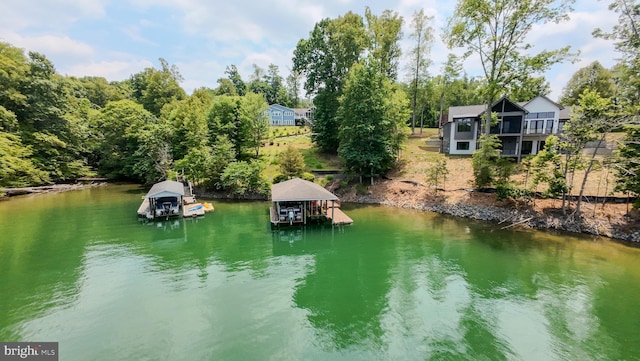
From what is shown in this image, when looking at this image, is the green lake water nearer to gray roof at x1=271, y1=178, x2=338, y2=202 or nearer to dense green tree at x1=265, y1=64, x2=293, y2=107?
gray roof at x1=271, y1=178, x2=338, y2=202

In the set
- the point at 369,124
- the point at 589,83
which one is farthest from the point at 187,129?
the point at 589,83

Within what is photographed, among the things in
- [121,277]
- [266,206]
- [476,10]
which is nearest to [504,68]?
[476,10]

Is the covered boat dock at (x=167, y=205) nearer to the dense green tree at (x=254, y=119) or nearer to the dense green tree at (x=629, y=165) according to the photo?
the dense green tree at (x=254, y=119)

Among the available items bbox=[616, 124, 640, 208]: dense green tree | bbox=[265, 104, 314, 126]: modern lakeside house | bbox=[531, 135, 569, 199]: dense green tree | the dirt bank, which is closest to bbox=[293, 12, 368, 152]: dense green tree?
the dirt bank

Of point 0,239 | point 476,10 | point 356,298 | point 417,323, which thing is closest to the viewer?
point 417,323

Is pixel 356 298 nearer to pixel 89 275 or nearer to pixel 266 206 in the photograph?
pixel 89 275

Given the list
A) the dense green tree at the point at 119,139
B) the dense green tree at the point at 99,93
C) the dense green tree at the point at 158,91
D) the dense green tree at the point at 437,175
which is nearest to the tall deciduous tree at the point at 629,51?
the dense green tree at the point at 437,175
